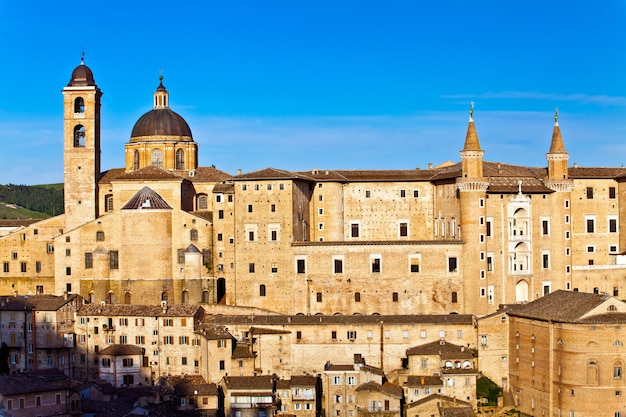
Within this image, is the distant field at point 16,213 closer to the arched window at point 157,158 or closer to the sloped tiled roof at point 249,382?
the arched window at point 157,158

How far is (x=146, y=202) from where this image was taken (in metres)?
65.9

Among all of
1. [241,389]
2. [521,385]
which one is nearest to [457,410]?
[521,385]

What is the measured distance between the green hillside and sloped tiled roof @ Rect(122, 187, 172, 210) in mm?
77551

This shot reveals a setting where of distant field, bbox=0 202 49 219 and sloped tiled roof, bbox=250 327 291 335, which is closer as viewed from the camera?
sloped tiled roof, bbox=250 327 291 335

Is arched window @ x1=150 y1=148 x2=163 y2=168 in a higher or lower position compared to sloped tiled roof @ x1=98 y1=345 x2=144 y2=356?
higher

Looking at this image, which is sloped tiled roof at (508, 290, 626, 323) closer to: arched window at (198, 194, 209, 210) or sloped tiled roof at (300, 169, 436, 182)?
sloped tiled roof at (300, 169, 436, 182)

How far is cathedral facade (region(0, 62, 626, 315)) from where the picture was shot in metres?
63.5

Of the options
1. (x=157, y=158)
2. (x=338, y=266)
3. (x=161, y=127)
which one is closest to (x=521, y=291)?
(x=338, y=266)

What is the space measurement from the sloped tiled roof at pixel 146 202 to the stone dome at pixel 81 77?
30.2 ft

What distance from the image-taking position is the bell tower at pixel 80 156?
70.4 m

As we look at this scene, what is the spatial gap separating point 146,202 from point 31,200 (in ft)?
327

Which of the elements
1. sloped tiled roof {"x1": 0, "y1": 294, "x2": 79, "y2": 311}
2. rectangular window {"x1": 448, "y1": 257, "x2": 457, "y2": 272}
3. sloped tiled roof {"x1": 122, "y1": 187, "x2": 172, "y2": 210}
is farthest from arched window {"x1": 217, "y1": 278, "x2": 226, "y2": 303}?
rectangular window {"x1": 448, "y1": 257, "x2": 457, "y2": 272}

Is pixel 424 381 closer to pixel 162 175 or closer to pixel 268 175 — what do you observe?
pixel 268 175

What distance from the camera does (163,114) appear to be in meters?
76.5
